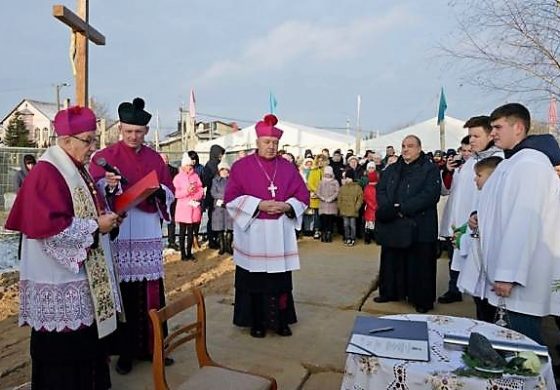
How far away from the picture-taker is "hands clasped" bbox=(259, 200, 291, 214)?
491 centimetres

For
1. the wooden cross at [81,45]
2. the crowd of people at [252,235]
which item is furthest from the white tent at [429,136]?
the wooden cross at [81,45]

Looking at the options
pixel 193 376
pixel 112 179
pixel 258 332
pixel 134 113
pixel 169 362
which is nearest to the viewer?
pixel 193 376

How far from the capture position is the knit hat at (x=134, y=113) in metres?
3.95

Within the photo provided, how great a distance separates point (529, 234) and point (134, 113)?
2.83 m

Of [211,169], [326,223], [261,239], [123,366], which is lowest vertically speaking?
[123,366]

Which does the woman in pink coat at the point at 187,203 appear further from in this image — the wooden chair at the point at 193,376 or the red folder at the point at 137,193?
the wooden chair at the point at 193,376

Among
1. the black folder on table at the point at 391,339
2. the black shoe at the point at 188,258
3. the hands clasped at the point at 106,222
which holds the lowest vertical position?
the black shoe at the point at 188,258

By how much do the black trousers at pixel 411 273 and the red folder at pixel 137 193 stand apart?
135 inches

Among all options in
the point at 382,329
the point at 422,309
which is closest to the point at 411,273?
the point at 422,309

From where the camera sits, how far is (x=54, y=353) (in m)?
3.12

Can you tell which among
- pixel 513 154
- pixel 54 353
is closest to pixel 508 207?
pixel 513 154

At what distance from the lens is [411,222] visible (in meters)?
5.77

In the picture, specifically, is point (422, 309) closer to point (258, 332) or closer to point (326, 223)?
point (258, 332)

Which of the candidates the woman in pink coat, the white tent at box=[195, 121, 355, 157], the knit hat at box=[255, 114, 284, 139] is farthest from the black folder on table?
the white tent at box=[195, 121, 355, 157]
